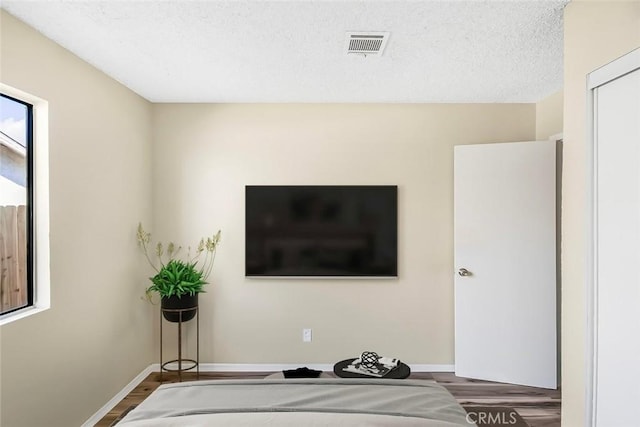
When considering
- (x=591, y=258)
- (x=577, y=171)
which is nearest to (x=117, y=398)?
(x=591, y=258)

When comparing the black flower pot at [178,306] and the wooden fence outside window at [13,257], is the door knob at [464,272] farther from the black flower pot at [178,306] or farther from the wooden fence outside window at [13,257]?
the wooden fence outside window at [13,257]

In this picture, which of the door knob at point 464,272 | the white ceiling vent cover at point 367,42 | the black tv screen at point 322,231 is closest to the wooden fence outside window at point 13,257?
the black tv screen at point 322,231

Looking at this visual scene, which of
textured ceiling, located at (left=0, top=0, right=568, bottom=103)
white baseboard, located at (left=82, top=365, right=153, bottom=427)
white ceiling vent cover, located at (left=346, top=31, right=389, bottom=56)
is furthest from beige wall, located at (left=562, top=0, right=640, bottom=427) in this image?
white baseboard, located at (left=82, top=365, right=153, bottom=427)

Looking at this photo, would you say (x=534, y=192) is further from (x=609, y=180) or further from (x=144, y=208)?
(x=144, y=208)

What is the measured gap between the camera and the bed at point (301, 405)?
146cm

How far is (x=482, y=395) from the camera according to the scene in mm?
3129

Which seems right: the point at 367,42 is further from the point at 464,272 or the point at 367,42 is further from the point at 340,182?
the point at 464,272

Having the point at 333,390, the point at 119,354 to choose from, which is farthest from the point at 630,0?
the point at 119,354

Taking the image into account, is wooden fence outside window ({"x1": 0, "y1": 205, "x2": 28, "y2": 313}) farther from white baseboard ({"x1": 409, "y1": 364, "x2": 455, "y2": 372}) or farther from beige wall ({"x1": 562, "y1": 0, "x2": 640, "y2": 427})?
white baseboard ({"x1": 409, "y1": 364, "x2": 455, "y2": 372})

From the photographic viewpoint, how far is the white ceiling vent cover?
2.18 m

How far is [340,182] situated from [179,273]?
1.59 m

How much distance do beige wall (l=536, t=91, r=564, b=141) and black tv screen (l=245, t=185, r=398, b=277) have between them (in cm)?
138

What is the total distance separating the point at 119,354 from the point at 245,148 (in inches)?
78.0

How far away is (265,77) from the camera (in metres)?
2.90
